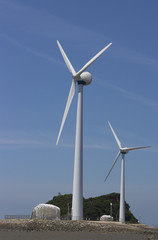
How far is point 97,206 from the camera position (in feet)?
487

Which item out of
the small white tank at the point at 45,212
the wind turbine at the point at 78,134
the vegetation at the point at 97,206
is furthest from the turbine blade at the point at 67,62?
the vegetation at the point at 97,206

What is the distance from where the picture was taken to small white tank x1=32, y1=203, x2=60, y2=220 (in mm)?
70625

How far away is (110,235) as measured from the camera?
2367 inches

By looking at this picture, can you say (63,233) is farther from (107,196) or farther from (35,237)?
(107,196)

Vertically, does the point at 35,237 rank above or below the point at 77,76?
below

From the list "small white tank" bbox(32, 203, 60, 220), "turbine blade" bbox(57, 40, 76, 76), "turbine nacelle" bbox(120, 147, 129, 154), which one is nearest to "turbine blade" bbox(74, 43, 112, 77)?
"turbine blade" bbox(57, 40, 76, 76)

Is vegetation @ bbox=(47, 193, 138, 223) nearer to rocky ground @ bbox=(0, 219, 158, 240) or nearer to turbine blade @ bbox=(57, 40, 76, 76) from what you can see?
turbine blade @ bbox=(57, 40, 76, 76)

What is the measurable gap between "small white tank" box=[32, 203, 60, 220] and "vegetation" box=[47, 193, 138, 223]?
228 feet

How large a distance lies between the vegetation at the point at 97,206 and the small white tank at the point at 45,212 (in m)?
69.6

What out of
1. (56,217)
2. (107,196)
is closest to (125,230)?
(56,217)

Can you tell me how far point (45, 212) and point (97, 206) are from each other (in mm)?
80104

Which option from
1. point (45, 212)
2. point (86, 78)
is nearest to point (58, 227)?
point (45, 212)

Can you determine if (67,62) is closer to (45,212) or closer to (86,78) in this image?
(86,78)

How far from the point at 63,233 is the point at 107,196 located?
10647 cm
